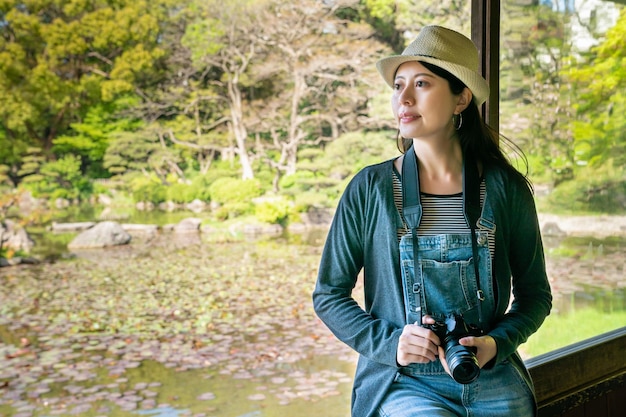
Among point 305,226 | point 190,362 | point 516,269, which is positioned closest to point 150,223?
point 305,226

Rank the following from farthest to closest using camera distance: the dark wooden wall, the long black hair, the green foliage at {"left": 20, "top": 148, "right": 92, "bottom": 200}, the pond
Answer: the green foliage at {"left": 20, "top": 148, "right": 92, "bottom": 200} < the pond < the dark wooden wall < the long black hair

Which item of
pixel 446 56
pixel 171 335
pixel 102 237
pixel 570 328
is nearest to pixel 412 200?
pixel 446 56

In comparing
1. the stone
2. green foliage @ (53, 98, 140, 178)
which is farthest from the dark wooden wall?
green foliage @ (53, 98, 140, 178)

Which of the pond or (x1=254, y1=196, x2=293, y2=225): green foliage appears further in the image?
(x1=254, y1=196, x2=293, y2=225): green foliage

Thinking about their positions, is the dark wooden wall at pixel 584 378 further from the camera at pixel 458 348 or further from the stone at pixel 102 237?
the stone at pixel 102 237

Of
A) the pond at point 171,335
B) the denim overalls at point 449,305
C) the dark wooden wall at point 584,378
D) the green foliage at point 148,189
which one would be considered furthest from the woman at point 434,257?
the green foliage at point 148,189

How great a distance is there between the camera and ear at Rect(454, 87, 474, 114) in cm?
109

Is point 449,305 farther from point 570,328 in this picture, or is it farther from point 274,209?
point 274,209

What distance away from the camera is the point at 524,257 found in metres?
1.10

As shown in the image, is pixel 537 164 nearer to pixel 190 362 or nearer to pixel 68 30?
pixel 190 362

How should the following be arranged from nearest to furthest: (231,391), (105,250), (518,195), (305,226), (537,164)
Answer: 1. (518,195)
2. (537,164)
3. (231,391)
4. (105,250)
5. (305,226)

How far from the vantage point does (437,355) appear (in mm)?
929

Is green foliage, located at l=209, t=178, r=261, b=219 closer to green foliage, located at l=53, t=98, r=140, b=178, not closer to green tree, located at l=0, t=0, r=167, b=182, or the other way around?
green foliage, located at l=53, t=98, r=140, b=178

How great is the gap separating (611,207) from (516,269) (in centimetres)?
151
